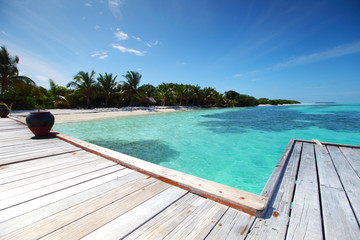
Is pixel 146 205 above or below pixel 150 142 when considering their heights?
above

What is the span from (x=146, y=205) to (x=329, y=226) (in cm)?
148

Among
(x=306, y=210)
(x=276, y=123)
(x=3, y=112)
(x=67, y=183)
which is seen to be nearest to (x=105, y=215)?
(x=67, y=183)

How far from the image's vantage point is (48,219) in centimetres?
124

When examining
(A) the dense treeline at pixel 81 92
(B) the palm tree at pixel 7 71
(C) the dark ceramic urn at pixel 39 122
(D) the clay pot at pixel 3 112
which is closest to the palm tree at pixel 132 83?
(A) the dense treeline at pixel 81 92

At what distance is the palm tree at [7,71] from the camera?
16.3 meters

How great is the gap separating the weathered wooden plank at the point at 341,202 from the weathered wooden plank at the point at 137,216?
3.99 ft

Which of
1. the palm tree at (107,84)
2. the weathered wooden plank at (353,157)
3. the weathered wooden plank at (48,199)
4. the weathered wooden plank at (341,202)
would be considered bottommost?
the weathered wooden plank at (353,157)

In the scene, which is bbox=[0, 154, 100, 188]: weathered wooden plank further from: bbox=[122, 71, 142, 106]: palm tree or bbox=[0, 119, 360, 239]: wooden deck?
bbox=[122, 71, 142, 106]: palm tree

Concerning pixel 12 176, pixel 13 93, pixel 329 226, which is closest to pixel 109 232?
pixel 329 226

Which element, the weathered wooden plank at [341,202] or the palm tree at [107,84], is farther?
the palm tree at [107,84]

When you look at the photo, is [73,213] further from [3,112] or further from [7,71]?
[7,71]

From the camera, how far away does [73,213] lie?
4.29 feet

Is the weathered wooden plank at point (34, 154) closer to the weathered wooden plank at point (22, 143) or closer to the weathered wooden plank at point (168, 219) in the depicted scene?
the weathered wooden plank at point (22, 143)

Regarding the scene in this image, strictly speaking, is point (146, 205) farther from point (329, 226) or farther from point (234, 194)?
point (329, 226)
